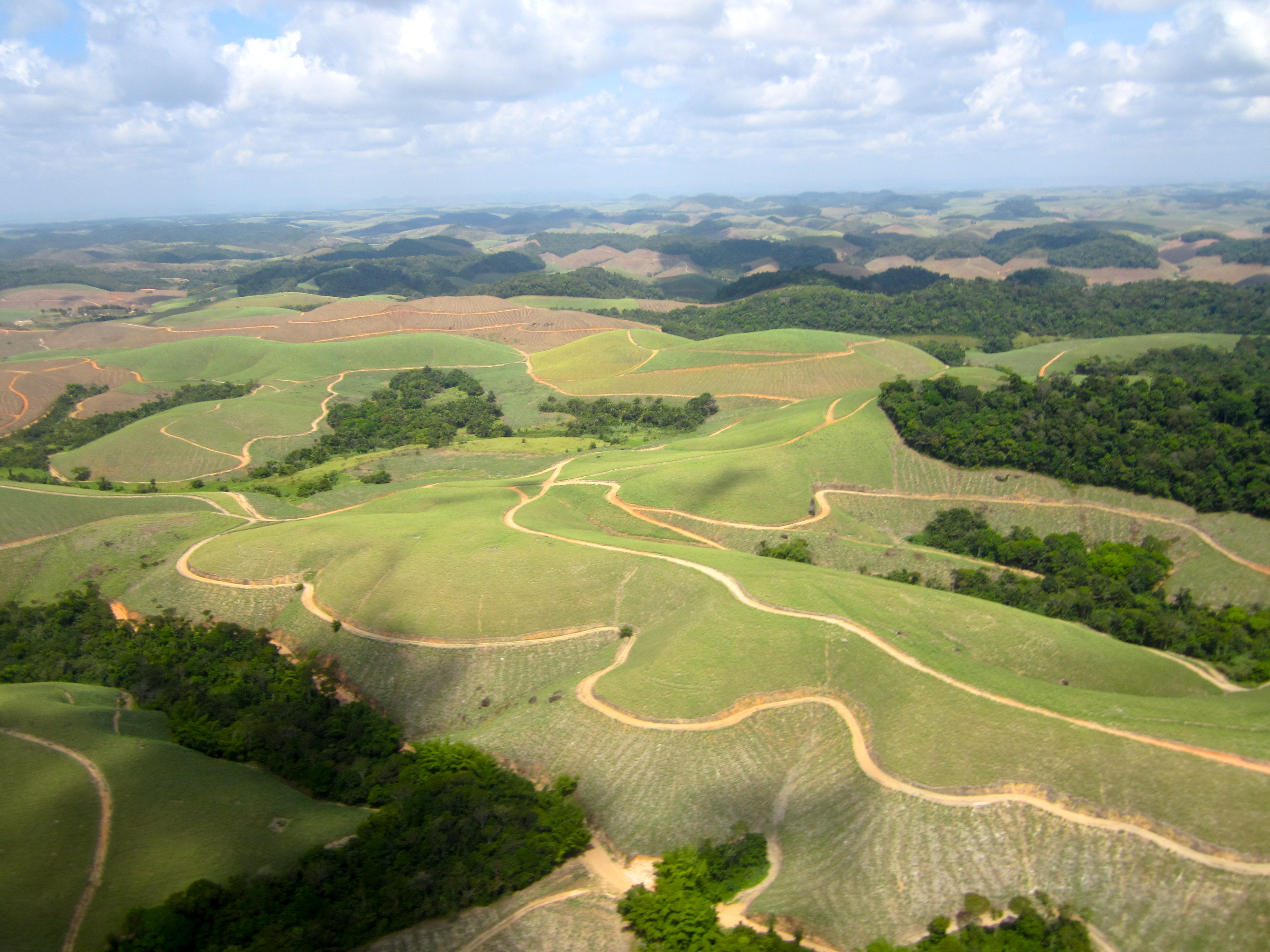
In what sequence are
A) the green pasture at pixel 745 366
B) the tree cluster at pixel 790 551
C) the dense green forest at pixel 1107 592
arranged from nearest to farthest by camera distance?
the dense green forest at pixel 1107 592
the tree cluster at pixel 790 551
the green pasture at pixel 745 366

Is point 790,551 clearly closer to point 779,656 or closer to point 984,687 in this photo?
point 779,656

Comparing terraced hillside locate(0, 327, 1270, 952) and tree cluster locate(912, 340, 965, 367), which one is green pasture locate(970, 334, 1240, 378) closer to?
tree cluster locate(912, 340, 965, 367)

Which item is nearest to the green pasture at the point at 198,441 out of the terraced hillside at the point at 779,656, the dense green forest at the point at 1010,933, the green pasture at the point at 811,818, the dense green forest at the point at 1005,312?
the terraced hillside at the point at 779,656

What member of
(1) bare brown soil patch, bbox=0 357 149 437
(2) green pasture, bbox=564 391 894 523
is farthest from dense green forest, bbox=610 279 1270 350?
(1) bare brown soil patch, bbox=0 357 149 437

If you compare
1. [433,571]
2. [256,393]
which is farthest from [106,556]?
[256,393]

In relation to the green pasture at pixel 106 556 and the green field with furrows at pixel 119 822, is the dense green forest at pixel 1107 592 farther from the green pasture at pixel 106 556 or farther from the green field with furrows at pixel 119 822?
the green pasture at pixel 106 556

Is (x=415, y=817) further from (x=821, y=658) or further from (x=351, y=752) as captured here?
(x=821, y=658)

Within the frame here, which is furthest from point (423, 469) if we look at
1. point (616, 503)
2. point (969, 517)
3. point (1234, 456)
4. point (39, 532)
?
point (1234, 456)
